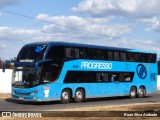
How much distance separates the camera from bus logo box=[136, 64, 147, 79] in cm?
3129

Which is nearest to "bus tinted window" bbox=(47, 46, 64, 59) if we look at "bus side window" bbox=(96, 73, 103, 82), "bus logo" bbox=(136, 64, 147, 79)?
"bus side window" bbox=(96, 73, 103, 82)

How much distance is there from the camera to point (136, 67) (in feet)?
102

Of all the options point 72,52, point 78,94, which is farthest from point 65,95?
point 72,52

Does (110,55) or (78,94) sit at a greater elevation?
(110,55)

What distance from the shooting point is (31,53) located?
2402cm

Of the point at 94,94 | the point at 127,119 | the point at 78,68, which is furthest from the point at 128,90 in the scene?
the point at 127,119

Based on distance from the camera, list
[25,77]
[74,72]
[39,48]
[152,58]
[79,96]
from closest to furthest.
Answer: [39,48] → [25,77] → [74,72] → [79,96] → [152,58]

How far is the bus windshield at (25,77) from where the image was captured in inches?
924

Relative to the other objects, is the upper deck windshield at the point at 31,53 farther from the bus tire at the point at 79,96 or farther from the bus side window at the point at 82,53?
the bus tire at the point at 79,96

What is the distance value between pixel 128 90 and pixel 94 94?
13.7ft

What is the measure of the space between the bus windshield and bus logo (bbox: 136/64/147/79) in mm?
10300

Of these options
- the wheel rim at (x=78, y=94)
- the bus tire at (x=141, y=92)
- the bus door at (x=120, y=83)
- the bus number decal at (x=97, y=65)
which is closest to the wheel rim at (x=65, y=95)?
the wheel rim at (x=78, y=94)

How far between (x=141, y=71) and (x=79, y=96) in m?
7.23

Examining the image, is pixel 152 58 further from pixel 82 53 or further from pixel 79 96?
pixel 79 96
